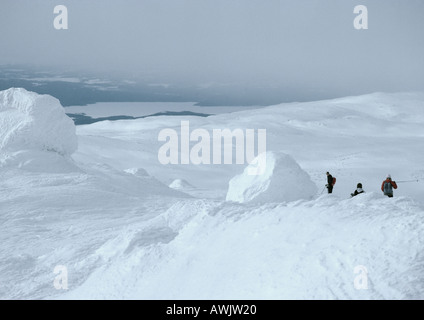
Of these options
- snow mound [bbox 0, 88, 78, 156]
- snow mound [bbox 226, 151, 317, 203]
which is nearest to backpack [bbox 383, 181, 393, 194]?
snow mound [bbox 226, 151, 317, 203]

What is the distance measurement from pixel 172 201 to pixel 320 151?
3551 centimetres

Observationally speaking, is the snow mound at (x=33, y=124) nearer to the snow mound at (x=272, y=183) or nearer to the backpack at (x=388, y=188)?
the snow mound at (x=272, y=183)

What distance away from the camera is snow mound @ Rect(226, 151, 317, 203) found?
15.1m

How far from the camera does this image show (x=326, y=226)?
787 cm

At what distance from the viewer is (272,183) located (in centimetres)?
1521

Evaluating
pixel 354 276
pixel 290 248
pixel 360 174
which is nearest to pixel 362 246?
pixel 354 276

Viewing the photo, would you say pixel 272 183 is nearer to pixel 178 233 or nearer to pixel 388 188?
pixel 388 188

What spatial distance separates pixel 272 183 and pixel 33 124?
11287 millimetres

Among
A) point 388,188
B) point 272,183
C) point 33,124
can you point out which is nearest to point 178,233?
point 272,183

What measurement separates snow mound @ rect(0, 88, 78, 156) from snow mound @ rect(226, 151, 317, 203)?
29.1 feet

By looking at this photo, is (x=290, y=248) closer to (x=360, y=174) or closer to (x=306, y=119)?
(x=360, y=174)

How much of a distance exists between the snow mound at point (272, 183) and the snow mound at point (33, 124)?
887 centimetres

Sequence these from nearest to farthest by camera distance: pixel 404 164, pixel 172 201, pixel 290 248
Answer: pixel 290 248 → pixel 172 201 → pixel 404 164

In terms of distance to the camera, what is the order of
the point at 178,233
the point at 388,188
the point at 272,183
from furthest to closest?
the point at 272,183 → the point at 388,188 → the point at 178,233
